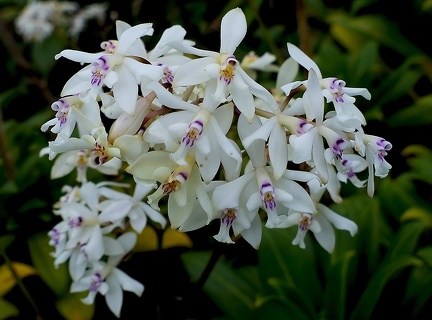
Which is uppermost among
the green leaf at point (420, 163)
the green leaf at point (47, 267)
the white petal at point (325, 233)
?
the white petal at point (325, 233)

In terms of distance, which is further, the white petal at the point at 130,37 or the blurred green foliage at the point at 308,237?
the blurred green foliage at the point at 308,237

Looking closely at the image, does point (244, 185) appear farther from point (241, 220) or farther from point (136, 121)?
point (136, 121)

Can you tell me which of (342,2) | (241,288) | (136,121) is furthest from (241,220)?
(342,2)

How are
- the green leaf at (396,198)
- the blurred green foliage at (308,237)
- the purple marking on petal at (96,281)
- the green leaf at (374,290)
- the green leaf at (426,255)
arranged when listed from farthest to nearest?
the green leaf at (396,198), the green leaf at (426,255), the blurred green foliage at (308,237), the green leaf at (374,290), the purple marking on petal at (96,281)

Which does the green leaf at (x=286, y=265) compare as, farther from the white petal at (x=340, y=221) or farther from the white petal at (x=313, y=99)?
the white petal at (x=313, y=99)

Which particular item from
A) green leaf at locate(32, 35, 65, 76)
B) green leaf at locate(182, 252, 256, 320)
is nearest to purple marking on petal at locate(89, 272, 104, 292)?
green leaf at locate(182, 252, 256, 320)

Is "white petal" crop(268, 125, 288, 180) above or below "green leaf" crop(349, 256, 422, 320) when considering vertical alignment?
above

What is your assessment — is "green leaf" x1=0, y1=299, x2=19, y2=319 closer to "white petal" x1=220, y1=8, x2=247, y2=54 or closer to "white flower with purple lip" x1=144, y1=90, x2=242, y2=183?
"white flower with purple lip" x1=144, y1=90, x2=242, y2=183

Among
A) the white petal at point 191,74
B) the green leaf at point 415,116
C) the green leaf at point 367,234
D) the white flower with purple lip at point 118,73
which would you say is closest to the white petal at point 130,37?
the white flower with purple lip at point 118,73
